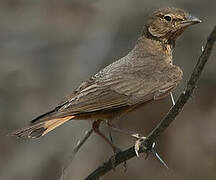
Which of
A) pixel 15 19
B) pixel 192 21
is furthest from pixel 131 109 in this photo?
pixel 15 19

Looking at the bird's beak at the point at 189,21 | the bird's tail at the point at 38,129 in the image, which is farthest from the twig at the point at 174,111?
the bird's beak at the point at 189,21

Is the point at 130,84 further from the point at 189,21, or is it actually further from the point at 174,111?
the point at 174,111

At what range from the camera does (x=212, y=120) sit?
448 inches

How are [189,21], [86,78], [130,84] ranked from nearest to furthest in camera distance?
[130,84]
[189,21]
[86,78]

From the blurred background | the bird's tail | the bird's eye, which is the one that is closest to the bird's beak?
the bird's eye

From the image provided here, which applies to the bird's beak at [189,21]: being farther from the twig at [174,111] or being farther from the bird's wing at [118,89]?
the twig at [174,111]

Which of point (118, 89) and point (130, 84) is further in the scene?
point (130, 84)

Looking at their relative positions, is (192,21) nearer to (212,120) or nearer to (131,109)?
(131,109)

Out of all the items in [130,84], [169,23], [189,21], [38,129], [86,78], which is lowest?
[86,78]

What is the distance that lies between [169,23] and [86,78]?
3.88 metres

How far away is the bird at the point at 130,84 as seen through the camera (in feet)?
18.0

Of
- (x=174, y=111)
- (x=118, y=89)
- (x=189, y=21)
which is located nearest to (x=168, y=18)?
(x=189, y=21)

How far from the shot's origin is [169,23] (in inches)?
259

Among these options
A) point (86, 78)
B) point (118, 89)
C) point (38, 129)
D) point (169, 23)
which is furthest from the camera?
point (86, 78)
